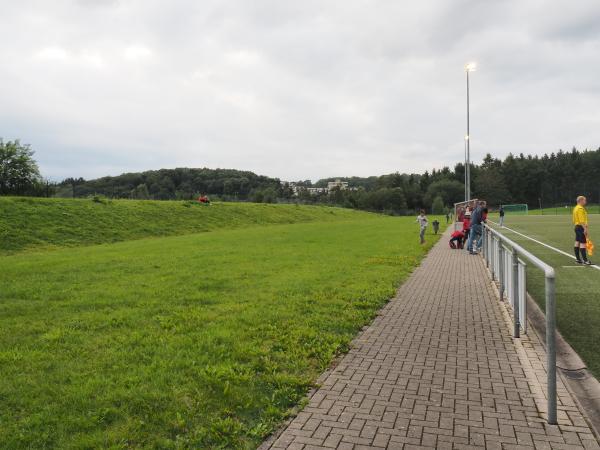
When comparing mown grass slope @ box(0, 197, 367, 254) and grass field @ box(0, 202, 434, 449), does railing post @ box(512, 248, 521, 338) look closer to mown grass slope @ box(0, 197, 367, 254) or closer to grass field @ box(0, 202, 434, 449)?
grass field @ box(0, 202, 434, 449)

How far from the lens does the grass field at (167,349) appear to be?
3582 mm

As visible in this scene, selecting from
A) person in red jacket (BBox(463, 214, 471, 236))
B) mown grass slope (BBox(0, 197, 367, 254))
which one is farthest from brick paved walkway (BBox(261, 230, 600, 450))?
mown grass slope (BBox(0, 197, 367, 254))

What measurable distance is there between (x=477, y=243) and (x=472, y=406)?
1287 centimetres

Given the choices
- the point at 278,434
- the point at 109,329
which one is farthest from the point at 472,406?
the point at 109,329

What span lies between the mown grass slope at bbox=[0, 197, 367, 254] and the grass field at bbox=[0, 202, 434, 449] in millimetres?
11275

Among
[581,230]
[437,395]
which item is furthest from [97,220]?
[437,395]

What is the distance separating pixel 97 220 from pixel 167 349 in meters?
25.0

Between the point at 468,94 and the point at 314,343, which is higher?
the point at 468,94

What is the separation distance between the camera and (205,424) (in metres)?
3.60

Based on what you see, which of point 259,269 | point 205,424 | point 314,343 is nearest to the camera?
point 205,424

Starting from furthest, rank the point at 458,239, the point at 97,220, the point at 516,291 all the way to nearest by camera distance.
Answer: the point at 97,220 → the point at 458,239 → the point at 516,291

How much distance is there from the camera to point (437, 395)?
160 inches

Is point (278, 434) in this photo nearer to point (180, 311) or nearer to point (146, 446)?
point (146, 446)

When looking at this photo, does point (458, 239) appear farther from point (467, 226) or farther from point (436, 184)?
point (436, 184)
